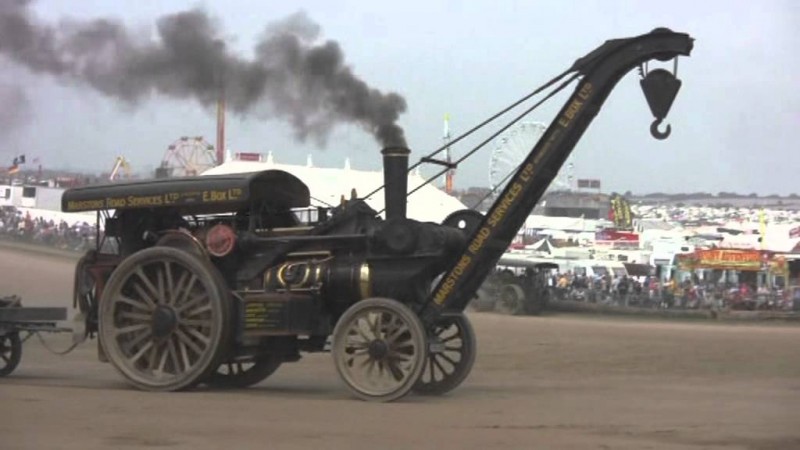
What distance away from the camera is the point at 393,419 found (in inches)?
383

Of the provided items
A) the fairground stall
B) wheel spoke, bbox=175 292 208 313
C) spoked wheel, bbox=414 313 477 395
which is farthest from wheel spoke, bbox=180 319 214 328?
the fairground stall

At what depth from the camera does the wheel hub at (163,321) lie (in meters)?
11.8

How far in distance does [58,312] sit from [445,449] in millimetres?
7402

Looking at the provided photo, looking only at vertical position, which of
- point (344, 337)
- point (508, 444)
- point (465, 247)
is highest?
point (465, 247)

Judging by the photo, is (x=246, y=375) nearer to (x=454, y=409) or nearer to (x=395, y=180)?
(x=395, y=180)

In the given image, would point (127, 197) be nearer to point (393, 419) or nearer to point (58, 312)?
point (58, 312)

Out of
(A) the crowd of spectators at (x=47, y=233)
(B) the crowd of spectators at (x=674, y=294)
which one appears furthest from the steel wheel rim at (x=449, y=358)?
(A) the crowd of spectators at (x=47, y=233)

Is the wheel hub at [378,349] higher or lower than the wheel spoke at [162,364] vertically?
higher

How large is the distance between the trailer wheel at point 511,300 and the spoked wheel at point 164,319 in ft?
77.6

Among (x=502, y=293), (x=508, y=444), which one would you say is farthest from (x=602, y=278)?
(x=508, y=444)

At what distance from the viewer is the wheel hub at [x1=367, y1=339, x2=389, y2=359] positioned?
1110cm

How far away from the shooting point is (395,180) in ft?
38.5

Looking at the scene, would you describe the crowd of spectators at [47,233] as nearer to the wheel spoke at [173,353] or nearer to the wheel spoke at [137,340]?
the wheel spoke at [137,340]

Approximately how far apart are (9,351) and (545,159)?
761cm
